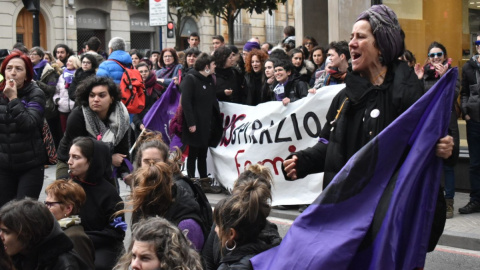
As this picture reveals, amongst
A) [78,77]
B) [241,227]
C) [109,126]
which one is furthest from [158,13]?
[241,227]

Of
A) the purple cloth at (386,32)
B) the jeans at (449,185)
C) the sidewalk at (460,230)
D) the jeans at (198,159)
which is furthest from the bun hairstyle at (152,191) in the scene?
the jeans at (198,159)

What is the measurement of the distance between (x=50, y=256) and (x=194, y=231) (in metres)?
0.92

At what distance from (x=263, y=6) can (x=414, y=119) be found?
14.1 m

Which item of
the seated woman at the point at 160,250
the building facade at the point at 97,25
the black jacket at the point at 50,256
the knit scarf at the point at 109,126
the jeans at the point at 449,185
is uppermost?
the building facade at the point at 97,25

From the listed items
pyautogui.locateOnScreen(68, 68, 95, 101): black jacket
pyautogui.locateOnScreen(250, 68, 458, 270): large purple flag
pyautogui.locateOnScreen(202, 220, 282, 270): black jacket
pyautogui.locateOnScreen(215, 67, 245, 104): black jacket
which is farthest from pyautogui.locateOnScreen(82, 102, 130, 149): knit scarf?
pyautogui.locateOnScreen(68, 68, 95, 101): black jacket

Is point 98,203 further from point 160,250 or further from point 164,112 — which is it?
point 164,112

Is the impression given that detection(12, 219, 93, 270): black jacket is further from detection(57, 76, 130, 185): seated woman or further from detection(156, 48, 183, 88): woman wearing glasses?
detection(156, 48, 183, 88): woman wearing glasses

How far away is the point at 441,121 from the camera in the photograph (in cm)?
356

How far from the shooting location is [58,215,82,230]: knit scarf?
478 centimetres

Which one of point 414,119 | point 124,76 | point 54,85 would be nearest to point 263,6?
point 54,85

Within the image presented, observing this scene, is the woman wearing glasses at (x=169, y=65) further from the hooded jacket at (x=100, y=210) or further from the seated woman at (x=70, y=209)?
the seated woman at (x=70, y=209)

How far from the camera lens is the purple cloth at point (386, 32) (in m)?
3.84

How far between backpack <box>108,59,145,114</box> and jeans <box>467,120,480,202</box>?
4398mm

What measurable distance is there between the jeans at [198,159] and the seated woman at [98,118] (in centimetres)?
373
